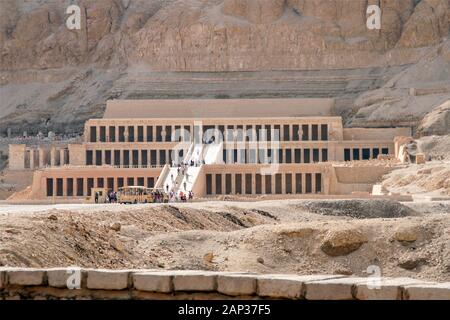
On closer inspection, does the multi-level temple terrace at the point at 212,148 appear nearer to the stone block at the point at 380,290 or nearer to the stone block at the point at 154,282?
the stone block at the point at 154,282

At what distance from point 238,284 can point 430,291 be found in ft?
10.4

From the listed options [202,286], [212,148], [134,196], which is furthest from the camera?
[212,148]

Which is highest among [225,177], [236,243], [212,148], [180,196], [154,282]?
[154,282]

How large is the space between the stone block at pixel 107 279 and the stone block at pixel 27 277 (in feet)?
2.81

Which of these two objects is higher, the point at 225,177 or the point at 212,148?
the point at 212,148

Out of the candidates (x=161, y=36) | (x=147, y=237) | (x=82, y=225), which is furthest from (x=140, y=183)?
(x=82, y=225)

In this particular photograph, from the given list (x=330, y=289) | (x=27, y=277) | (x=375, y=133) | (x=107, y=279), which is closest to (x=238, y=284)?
(x=330, y=289)

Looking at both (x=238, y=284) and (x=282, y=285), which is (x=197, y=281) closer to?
(x=238, y=284)

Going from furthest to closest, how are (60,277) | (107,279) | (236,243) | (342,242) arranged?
(236,243) → (342,242) → (60,277) → (107,279)

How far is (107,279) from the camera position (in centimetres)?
2152

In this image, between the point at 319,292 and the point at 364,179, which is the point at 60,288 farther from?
the point at 364,179

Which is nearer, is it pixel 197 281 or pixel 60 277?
pixel 197 281

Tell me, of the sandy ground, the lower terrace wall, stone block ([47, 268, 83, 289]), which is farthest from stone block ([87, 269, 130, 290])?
the lower terrace wall

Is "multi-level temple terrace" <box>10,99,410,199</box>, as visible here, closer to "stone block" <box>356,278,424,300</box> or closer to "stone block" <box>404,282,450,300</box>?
"stone block" <box>356,278,424,300</box>
